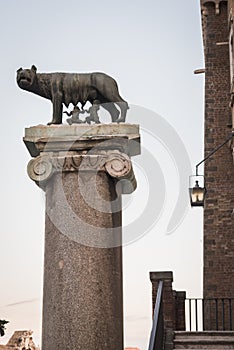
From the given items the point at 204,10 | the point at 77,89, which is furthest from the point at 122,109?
the point at 204,10

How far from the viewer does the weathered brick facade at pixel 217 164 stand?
22.9 meters

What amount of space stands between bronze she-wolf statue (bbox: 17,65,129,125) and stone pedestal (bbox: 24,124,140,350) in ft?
1.14

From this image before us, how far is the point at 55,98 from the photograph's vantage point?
6496 millimetres

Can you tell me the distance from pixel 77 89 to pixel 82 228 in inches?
50.8

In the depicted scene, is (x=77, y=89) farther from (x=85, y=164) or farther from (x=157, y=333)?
(x=157, y=333)

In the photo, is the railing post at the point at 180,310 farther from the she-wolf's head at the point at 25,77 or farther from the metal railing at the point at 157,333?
the she-wolf's head at the point at 25,77

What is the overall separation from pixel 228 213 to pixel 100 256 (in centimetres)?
1773

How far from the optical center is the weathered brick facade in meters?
22.9

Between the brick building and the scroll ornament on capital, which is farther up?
the brick building

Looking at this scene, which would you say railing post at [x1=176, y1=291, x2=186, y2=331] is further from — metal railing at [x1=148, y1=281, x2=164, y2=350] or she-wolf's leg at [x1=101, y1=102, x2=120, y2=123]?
she-wolf's leg at [x1=101, y1=102, x2=120, y2=123]

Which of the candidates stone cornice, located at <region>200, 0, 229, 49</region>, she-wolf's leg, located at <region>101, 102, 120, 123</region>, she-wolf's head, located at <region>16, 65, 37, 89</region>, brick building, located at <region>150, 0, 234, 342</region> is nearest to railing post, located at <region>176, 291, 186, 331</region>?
brick building, located at <region>150, 0, 234, 342</region>

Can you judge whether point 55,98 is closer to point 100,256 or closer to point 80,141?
point 80,141

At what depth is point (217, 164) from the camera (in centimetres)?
2383

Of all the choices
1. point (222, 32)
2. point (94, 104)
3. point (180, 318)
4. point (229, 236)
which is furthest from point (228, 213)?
point (94, 104)
